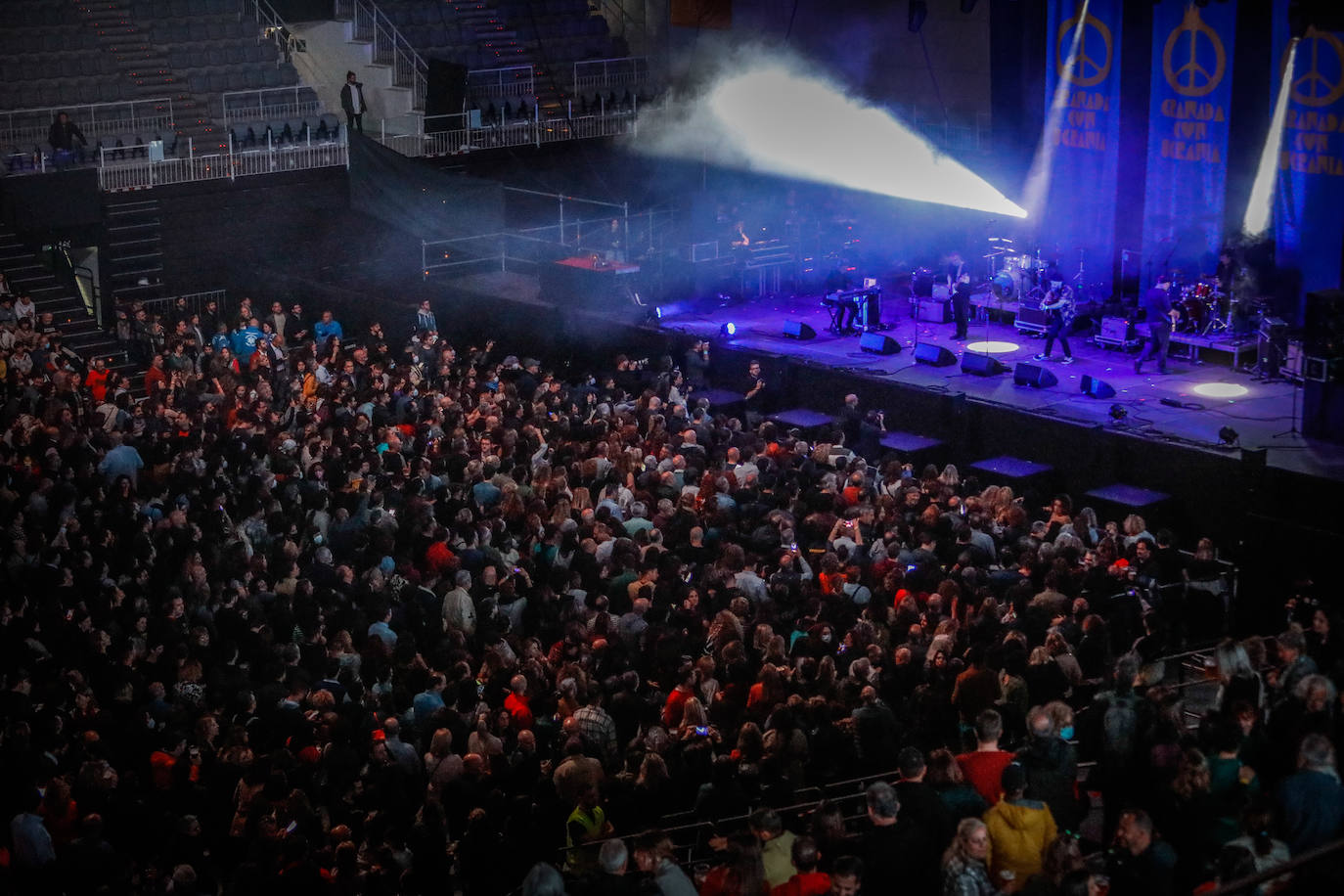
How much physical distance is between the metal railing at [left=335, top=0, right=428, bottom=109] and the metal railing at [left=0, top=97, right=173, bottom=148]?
3242 mm

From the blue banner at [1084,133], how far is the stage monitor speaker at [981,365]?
8.89ft

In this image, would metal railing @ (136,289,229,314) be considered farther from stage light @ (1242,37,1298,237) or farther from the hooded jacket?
the hooded jacket

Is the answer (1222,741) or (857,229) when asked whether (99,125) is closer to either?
(857,229)

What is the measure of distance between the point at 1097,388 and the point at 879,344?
274cm

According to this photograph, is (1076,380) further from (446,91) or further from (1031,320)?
(446,91)

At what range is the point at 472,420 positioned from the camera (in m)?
13.1

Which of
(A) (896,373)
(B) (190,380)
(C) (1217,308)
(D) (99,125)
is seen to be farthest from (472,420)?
(D) (99,125)

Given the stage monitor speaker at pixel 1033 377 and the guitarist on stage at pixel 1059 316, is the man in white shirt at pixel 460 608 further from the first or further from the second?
the guitarist on stage at pixel 1059 316

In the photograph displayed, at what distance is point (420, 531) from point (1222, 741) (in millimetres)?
5590

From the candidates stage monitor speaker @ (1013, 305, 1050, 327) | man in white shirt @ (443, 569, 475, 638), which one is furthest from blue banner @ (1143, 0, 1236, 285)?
man in white shirt @ (443, 569, 475, 638)

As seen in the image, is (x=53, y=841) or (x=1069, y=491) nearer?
(x=53, y=841)

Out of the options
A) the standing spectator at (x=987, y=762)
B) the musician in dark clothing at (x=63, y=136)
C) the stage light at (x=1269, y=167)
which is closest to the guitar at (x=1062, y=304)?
the stage light at (x=1269, y=167)

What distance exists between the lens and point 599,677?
313 inches

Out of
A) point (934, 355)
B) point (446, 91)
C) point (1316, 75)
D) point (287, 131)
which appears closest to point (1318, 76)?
point (1316, 75)
